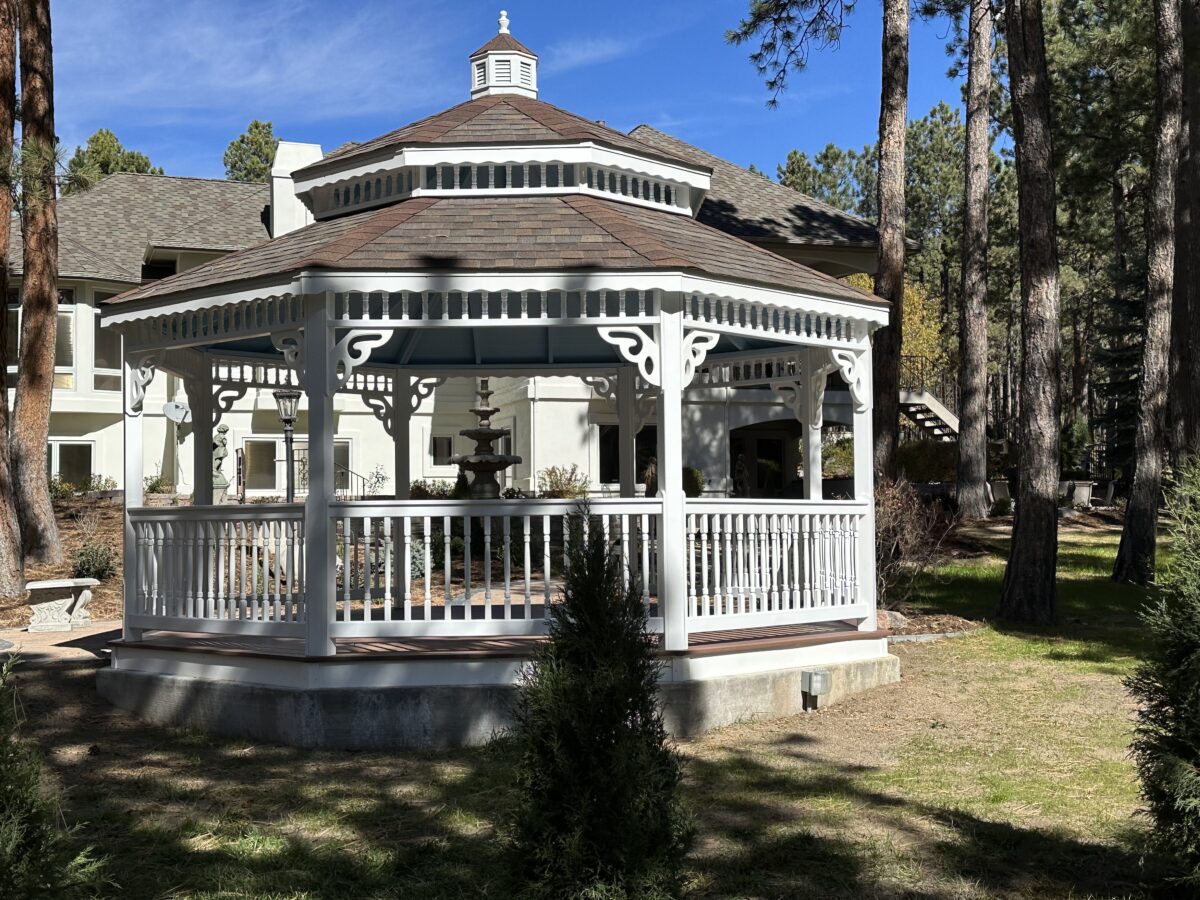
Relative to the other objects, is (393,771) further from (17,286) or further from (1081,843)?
(17,286)

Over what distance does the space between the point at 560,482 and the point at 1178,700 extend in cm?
2102

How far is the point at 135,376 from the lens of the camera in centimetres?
1104

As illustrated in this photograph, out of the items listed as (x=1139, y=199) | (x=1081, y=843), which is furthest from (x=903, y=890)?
(x=1139, y=199)

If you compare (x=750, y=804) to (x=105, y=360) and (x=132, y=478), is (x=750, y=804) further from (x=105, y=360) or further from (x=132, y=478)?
(x=105, y=360)

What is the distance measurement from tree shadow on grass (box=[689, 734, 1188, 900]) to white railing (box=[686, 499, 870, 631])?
2424 mm

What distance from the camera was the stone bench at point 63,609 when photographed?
14.8 meters

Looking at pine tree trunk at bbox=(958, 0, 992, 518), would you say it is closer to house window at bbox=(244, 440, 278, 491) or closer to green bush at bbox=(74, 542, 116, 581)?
green bush at bbox=(74, 542, 116, 581)

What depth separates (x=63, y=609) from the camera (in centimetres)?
1492

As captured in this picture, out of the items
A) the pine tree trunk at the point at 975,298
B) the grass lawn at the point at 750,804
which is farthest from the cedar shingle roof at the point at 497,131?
the pine tree trunk at the point at 975,298

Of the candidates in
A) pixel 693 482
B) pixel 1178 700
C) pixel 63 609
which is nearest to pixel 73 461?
pixel 693 482

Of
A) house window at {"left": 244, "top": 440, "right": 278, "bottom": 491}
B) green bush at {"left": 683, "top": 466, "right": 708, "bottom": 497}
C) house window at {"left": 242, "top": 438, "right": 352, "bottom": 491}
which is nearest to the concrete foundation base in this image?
green bush at {"left": 683, "top": 466, "right": 708, "bottom": 497}

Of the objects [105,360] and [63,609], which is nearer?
[63,609]

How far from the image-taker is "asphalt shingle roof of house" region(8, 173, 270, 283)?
31.2 meters

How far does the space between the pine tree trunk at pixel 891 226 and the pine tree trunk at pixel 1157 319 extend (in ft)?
13.0
